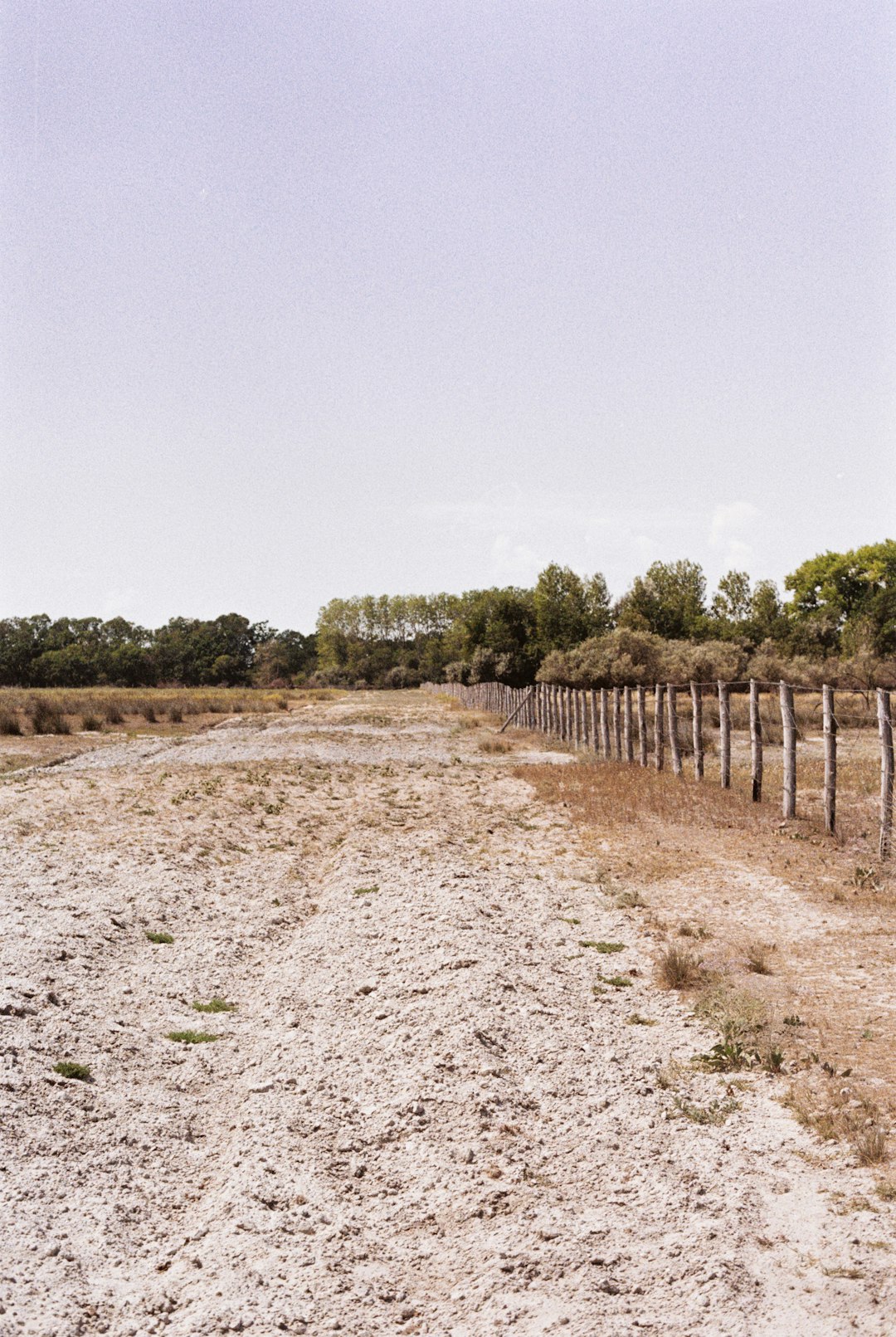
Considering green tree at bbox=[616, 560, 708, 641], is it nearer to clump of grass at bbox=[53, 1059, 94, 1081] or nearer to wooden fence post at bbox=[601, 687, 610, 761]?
wooden fence post at bbox=[601, 687, 610, 761]

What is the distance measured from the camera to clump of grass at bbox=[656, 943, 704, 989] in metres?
8.48

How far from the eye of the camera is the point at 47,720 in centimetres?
4088

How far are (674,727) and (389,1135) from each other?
15603 mm

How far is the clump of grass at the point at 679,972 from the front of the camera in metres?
8.48

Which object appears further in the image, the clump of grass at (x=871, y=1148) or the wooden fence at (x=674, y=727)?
the wooden fence at (x=674, y=727)

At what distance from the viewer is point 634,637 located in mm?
52562

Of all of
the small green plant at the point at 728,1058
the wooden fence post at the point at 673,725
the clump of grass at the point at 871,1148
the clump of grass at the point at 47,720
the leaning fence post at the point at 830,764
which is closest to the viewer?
the clump of grass at the point at 871,1148

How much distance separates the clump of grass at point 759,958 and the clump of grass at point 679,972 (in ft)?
1.40

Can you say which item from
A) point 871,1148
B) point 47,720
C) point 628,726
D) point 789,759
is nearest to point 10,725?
point 47,720

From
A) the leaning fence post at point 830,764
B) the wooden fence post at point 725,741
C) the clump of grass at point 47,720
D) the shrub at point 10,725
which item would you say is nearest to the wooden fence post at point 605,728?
the wooden fence post at point 725,741

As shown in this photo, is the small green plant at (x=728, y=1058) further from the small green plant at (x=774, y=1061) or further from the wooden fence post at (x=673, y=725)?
the wooden fence post at (x=673, y=725)

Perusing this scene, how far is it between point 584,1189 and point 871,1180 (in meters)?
1.46

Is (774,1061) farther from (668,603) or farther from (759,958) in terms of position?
(668,603)

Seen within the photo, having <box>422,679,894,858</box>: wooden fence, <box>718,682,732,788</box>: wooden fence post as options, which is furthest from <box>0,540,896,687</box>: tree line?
<box>718,682,732,788</box>: wooden fence post
